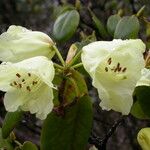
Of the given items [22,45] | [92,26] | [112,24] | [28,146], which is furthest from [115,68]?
[92,26]

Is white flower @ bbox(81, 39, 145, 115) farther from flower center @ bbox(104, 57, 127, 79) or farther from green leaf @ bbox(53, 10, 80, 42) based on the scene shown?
green leaf @ bbox(53, 10, 80, 42)

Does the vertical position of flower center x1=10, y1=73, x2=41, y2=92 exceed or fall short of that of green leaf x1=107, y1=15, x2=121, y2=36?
it exceeds it

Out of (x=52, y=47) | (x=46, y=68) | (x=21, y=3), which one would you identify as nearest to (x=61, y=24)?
(x=52, y=47)

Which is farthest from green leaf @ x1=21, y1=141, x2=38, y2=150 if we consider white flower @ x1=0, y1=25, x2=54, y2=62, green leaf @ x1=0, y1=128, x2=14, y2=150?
white flower @ x1=0, y1=25, x2=54, y2=62

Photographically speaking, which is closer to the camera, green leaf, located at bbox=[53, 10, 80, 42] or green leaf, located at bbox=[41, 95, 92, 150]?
green leaf, located at bbox=[41, 95, 92, 150]

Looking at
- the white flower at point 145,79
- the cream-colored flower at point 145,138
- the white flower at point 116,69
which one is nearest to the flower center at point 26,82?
the white flower at point 116,69

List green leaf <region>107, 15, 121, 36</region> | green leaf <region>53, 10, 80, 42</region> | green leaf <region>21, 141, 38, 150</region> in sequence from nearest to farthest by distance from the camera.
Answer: green leaf <region>21, 141, 38, 150</region> → green leaf <region>53, 10, 80, 42</region> → green leaf <region>107, 15, 121, 36</region>
